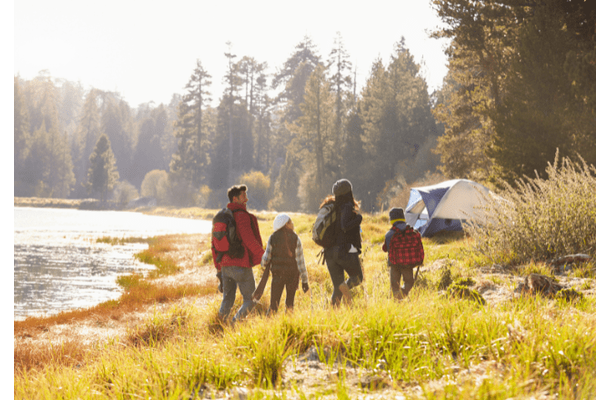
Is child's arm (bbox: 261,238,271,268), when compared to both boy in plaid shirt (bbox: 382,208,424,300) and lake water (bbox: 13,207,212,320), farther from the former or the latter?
lake water (bbox: 13,207,212,320)

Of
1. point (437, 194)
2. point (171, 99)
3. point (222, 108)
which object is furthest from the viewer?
point (171, 99)

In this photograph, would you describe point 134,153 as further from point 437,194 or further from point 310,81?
point 437,194

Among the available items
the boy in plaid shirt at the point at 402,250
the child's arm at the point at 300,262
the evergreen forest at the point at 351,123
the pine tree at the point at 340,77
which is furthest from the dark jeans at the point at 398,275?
the pine tree at the point at 340,77

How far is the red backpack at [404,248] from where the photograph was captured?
592 centimetres

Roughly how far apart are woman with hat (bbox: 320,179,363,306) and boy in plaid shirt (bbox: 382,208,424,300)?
0.58 metres

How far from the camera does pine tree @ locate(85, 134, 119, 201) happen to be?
68562 mm

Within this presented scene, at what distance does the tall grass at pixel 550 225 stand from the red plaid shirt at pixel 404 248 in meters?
2.42

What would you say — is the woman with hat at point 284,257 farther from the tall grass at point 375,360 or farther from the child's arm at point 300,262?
the tall grass at point 375,360

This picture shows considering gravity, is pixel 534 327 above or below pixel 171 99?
below

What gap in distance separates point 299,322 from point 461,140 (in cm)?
2252

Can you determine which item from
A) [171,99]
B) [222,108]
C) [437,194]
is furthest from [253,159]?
[437,194]

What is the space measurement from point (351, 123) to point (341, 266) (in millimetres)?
44684

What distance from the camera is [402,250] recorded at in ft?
19.5

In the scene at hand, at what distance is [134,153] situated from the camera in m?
86.8
